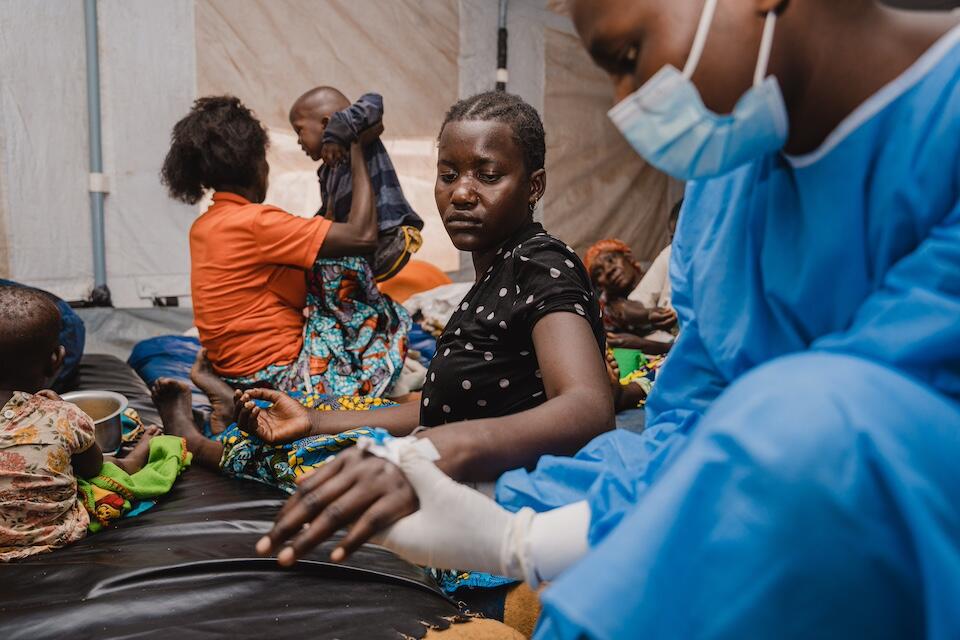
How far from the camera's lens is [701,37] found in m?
0.75

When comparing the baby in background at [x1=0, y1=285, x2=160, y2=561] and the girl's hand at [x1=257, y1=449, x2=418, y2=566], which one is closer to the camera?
the girl's hand at [x1=257, y1=449, x2=418, y2=566]

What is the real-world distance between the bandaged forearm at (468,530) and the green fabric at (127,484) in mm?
1235

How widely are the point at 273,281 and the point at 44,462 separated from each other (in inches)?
42.1

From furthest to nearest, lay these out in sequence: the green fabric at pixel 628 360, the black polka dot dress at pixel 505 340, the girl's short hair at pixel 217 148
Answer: the green fabric at pixel 628 360
the girl's short hair at pixel 217 148
the black polka dot dress at pixel 505 340

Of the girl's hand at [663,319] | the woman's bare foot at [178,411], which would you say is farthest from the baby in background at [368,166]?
the girl's hand at [663,319]

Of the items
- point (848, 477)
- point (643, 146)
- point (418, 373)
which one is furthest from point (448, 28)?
point (848, 477)

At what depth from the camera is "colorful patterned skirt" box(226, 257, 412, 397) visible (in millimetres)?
2492

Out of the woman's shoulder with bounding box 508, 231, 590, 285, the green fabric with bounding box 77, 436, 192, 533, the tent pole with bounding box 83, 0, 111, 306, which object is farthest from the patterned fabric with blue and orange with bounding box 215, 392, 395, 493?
the tent pole with bounding box 83, 0, 111, 306

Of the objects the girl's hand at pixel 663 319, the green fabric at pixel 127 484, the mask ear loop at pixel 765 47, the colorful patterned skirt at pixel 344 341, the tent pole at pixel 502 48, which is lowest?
the green fabric at pixel 127 484

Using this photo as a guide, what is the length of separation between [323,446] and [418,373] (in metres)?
1.00

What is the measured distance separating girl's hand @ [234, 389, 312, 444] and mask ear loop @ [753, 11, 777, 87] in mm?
1239

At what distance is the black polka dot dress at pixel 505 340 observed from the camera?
1.39m

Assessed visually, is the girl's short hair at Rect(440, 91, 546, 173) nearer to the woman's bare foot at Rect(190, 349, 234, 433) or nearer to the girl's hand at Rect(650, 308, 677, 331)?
the woman's bare foot at Rect(190, 349, 234, 433)

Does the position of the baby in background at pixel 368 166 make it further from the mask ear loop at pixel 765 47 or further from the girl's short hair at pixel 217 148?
the mask ear loop at pixel 765 47
